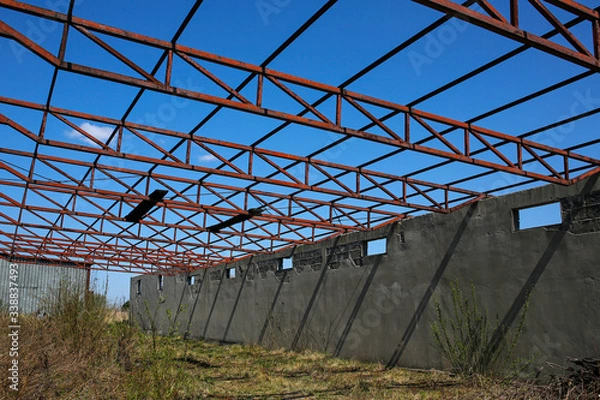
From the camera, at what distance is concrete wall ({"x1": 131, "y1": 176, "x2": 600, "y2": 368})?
8.66m

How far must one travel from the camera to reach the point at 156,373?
5.40 meters

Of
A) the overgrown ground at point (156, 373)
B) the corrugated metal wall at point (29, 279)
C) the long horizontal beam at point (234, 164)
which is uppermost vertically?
the long horizontal beam at point (234, 164)

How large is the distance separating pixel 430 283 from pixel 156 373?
24.7 feet

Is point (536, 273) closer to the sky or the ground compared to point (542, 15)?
closer to the ground

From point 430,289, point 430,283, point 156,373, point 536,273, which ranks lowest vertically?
point 156,373

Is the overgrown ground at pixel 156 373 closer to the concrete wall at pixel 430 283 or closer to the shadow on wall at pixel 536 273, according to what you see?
the concrete wall at pixel 430 283

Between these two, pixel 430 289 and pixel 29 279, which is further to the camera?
pixel 29 279

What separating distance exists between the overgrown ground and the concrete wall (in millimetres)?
698

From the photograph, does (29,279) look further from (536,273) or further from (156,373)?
(536,273)

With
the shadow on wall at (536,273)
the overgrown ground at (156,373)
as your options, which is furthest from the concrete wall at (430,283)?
the overgrown ground at (156,373)

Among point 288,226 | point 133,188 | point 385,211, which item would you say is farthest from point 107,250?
point 385,211

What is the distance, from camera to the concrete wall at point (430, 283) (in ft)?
28.4

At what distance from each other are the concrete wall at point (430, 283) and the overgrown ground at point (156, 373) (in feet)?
2.29

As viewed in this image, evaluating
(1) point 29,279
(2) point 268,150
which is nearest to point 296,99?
(2) point 268,150
